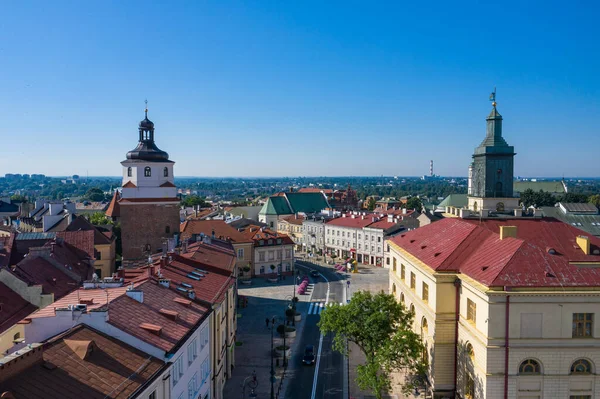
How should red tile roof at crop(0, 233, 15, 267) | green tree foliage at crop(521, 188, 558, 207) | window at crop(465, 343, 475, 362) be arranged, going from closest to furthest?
1. window at crop(465, 343, 475, 362)
2. red tile roof at crop(0, 233, 15, 267)
3. green tree foliage at crop(521, 188, 558, 207)

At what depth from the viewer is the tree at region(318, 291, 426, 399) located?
107 feet

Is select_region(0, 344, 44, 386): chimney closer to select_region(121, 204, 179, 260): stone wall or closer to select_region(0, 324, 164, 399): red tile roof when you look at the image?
select_region(0, 324, 164, 399): red tile roof

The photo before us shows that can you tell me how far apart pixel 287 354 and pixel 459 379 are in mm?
16249

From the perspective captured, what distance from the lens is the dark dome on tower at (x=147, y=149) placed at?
5144cm

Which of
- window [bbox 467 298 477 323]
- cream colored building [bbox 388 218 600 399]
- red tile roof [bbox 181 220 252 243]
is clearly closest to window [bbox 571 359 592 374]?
cream colored building [bbox 388 218 600 399]

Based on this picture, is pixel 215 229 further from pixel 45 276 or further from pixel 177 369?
pixel 177 369

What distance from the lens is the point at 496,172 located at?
45094 millimetres

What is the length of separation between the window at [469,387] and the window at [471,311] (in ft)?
12.0

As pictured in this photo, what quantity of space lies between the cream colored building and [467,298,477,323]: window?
7 centimetres

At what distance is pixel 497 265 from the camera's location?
30.9 m

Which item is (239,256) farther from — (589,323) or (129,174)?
(589,323)

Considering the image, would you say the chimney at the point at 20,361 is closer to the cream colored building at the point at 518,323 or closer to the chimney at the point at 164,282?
the chimney at the point at 164,282

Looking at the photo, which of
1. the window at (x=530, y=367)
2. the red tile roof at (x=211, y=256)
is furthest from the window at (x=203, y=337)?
the window at (x=530, y=367)

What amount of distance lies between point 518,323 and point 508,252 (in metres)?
4.89
